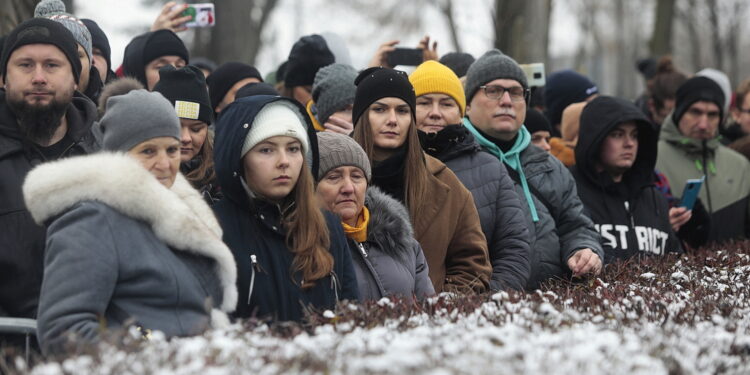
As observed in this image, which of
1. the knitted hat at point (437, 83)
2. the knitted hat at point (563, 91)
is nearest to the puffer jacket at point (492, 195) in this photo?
the knitted hat at point (437, 83)

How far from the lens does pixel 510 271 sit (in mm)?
5746

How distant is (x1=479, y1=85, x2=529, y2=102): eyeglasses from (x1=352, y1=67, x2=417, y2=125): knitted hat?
0.99 m

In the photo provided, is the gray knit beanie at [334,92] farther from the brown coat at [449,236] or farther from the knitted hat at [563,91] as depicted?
Result: the knitted hat at [563,91]

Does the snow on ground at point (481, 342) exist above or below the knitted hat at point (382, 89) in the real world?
below

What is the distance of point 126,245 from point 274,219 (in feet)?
3.03

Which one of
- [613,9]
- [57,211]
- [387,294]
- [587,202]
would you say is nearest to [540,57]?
[587,202]

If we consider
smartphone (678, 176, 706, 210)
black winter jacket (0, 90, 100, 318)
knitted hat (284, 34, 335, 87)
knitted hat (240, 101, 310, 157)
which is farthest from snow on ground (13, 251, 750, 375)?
knitted hat (284, 34, 335, 87)

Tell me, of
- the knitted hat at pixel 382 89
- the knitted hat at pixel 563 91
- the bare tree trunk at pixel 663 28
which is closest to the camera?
the knitted hat at pixel 382 89

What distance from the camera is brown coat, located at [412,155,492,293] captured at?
548 centimetres

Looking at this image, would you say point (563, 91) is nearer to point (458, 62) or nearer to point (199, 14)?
point (458, 62)

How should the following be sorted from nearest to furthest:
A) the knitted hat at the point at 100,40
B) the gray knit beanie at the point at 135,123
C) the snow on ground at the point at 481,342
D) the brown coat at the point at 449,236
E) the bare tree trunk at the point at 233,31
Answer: the snow on ground at the point at 481,342
the gray knit beanie at the point at 135,123
the brown coat at the point at 449,236
the knitted hat at the point at 100,40
the bare tree trunk at the point at 233,31

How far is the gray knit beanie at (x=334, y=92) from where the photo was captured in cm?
648

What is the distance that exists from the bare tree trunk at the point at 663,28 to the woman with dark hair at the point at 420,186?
52.7 feet

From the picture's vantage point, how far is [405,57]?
779 centimetres
